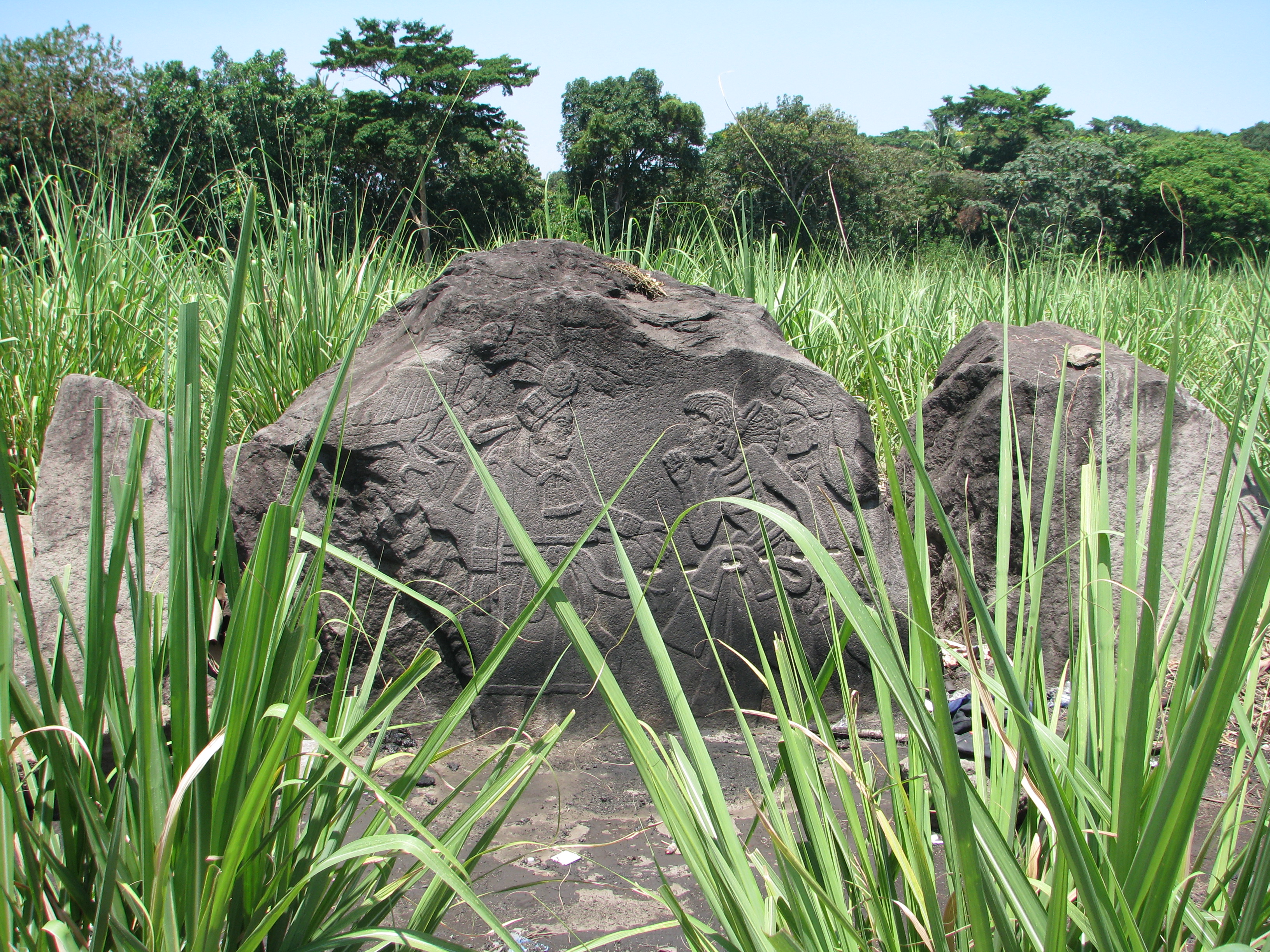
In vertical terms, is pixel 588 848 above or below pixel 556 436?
below

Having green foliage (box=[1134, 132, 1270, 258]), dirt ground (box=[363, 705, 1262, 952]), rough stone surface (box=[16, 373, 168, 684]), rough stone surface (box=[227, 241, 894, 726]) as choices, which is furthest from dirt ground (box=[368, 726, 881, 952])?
green foliage (box=[1134, 132, 1270, 258])

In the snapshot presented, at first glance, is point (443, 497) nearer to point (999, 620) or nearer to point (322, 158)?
point (999, 620)

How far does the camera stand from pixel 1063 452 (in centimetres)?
246

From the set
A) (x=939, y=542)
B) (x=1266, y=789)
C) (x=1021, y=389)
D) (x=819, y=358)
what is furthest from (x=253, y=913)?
(x=819, y=358)

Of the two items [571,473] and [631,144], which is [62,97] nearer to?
[631,144]

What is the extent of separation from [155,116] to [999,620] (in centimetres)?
1372

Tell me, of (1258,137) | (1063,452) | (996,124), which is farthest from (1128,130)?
(1063,452)

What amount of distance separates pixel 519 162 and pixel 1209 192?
13.8 metres

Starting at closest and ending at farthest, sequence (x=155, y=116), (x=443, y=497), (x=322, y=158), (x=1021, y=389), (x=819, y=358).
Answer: (x=443, y=497) < (x=1021, y=389) < (x=819, y=358) < (x=322, y=158) < (x=155, y=116)

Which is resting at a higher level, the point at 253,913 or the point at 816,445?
the point at 816,445

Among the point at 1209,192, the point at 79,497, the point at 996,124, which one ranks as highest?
the point at 996,124

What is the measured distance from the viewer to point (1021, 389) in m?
2.70

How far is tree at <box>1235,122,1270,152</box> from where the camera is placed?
34.6 m

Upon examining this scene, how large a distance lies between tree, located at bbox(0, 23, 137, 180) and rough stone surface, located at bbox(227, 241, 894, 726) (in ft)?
24.8
